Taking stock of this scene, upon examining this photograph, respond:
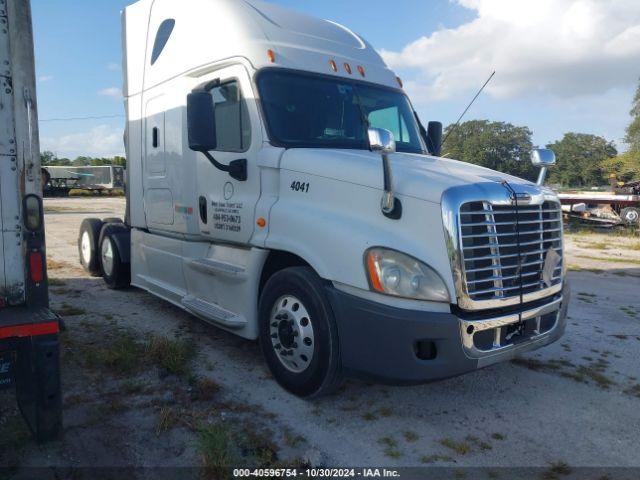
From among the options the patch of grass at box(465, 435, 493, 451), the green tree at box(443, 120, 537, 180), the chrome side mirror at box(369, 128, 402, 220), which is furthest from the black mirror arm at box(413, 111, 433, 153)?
the green tree at box(443, 120, 537, 180)

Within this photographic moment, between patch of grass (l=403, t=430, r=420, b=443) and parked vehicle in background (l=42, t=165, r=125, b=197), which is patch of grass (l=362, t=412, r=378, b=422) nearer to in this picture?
patch of grass (l=403, t=430, r=420, b=443)

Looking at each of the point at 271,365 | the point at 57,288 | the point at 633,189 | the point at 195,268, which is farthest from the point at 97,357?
the point at 633,189

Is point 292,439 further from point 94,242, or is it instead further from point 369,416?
→ point 94,242

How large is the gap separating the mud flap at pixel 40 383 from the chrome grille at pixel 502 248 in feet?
8.60

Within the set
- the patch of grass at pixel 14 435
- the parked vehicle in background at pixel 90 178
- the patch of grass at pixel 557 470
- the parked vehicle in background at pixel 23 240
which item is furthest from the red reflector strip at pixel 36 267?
the parked vehicle in background at pixel 90 178

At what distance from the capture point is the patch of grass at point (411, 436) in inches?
140

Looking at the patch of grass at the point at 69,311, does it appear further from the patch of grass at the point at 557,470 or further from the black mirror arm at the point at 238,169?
the patch of grass at the point at 557,470

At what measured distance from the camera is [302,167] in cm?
413

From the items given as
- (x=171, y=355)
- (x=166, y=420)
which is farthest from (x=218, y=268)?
(x=166, y=420)

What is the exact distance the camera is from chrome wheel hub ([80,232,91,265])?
8.34m

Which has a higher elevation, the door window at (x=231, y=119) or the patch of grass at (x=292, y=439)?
the door window at (x=231, y=119)

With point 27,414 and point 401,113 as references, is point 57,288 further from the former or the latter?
point 401,113

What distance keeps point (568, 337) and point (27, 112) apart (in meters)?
5.68

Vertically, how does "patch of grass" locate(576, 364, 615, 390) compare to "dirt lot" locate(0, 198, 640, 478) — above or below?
below
